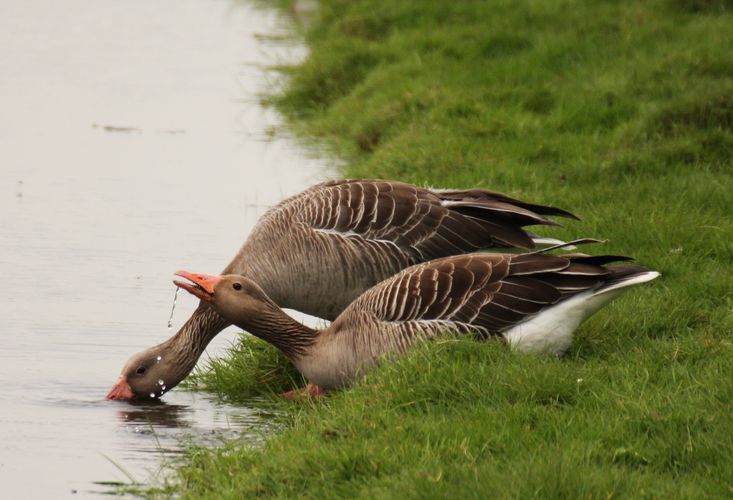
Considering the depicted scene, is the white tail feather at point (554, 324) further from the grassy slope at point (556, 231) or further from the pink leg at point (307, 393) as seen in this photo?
the pink leg at point (307, 393)

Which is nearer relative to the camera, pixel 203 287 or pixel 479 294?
pixel 479 294

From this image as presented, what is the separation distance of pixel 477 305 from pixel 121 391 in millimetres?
2133

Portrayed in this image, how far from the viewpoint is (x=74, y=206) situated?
38.0ft

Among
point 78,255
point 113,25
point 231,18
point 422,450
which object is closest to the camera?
point 422,450

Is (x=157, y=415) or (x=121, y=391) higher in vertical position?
(x=121, y=391)

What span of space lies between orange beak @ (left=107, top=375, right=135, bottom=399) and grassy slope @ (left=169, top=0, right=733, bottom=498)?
0.59 metres

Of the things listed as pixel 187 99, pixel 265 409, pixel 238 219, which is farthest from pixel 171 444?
pixel 187 99

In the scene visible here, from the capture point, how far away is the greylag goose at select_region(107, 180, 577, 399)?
8445mm

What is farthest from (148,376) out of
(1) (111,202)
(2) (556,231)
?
(1) (111,202)

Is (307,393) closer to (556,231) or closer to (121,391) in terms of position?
(121,391)

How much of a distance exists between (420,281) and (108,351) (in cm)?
222

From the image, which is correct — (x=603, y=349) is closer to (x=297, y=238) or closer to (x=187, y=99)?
(x=297, y=238)

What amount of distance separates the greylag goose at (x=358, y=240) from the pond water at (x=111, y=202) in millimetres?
813

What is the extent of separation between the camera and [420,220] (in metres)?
8.53
